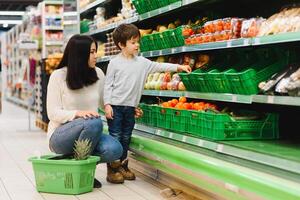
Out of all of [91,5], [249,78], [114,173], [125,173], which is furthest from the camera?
[91,5]

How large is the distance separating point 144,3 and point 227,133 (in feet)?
6.14

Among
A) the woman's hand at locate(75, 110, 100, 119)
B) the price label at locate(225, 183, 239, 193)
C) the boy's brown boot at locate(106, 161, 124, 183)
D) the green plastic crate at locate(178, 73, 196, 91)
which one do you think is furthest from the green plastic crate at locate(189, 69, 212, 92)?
the boy's brown boot at locate(106, 161, 124, 183)

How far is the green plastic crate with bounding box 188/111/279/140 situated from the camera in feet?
11.5

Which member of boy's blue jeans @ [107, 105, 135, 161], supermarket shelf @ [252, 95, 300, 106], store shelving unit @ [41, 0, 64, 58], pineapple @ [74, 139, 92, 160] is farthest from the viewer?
store shelving unit @ [41, 0, 64, 58]

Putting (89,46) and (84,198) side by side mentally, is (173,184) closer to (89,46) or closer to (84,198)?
(84,198)

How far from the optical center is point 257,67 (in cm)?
353

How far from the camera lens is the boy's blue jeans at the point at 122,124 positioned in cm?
451

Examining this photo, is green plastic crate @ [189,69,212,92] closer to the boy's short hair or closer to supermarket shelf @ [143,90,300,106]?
supermarket shelf @ [143,90,300,106]

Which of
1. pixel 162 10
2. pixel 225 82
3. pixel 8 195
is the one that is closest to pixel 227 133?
pixel 225 82

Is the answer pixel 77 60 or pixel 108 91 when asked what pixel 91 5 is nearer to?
pixel 108 91

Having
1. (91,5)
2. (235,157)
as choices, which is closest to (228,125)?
(235,157)

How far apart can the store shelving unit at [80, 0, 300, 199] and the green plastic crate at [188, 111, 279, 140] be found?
0.23ft

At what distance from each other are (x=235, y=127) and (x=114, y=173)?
4.54 feet

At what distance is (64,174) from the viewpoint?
13.0 feet
